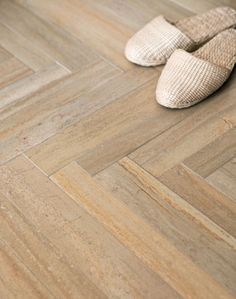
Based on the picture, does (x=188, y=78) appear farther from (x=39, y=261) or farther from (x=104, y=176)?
(x=39, y=261)

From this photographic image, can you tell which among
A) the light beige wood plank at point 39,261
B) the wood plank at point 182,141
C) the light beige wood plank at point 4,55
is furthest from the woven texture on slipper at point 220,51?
the light beige wood plank at point 39,261

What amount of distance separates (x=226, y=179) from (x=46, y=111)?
1.51 ft

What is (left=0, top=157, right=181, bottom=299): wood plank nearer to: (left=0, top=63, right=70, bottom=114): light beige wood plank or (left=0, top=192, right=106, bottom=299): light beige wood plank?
(left=0, top=192, right=106, bottom=299): light beige wood plank

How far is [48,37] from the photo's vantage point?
157cm

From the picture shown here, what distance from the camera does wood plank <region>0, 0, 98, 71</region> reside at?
4.91ft

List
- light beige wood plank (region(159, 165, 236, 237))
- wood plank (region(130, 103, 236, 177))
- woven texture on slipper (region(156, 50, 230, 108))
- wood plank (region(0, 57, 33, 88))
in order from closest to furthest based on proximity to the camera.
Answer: light beige wood plank (region(159, 165, 236, 237)) < wood plank (region(130, 103, 236, 177)) < woven texture on slipper (region(156, 50, 230, 108)) < wood plank (region(0, 57, 33, 88))

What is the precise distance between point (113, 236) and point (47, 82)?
0.52 metres

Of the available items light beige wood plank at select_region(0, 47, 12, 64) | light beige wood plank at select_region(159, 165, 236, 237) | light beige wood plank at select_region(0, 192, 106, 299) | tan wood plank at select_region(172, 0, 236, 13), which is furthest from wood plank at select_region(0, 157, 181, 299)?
tan wood plank at select_region(172, 0, 236, 13)

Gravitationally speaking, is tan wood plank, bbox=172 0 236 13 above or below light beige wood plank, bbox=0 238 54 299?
above

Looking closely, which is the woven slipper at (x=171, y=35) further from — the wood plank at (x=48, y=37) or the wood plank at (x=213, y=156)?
the wood plank at (x=213, y=156)

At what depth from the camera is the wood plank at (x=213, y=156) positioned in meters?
1.19

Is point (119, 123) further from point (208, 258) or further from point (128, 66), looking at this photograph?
point (208, 258)

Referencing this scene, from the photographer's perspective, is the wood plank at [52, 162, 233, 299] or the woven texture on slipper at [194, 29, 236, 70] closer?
the wood plank at [52, 162, 233, 299]

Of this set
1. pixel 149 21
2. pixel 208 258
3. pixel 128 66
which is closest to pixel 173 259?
pixel 208 258
